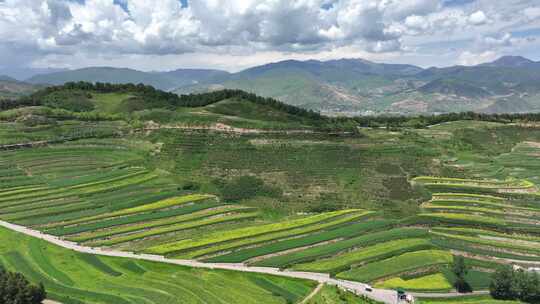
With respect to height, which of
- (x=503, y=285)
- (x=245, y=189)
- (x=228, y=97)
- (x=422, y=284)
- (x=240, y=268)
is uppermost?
(x=228, y=97)

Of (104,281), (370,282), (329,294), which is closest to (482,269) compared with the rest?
(370,282)

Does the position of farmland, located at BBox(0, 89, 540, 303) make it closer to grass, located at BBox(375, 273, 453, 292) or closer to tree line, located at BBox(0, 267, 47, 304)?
grass, located at BBox(375, 273, 453, 292)

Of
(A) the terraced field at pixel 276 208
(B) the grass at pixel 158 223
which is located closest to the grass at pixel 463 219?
(A) the terraced field at pixel 276 208

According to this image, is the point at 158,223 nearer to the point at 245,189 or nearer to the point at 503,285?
the point at 245,189

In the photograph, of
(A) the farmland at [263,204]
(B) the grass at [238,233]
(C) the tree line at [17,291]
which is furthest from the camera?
(B) the grass at [238,233]

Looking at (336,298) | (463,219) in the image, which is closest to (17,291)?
(336,298)

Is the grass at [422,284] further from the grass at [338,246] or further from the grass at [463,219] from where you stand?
the grass at [463,219]

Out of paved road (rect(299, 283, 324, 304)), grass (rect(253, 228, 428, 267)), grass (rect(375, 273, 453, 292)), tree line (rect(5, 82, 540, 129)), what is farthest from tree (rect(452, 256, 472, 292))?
tree line (rect(5, 82, 540, 129))
